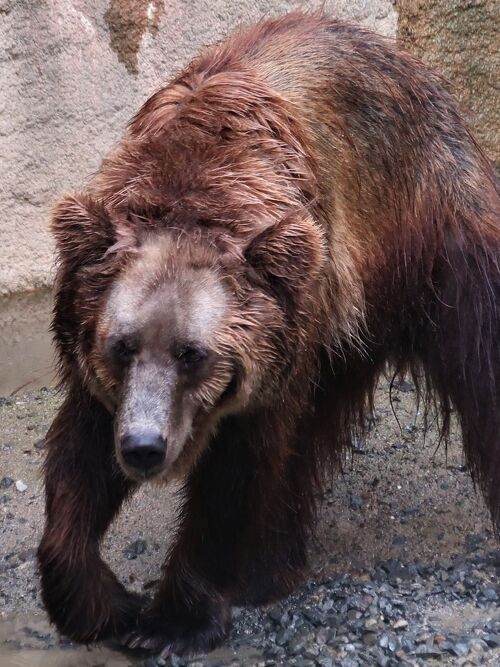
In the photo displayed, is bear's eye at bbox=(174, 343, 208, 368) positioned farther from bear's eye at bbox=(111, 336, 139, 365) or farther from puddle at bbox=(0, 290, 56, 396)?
puddle at bbox=(0, 290, 56, 396)

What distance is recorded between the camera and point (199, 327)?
3.82m

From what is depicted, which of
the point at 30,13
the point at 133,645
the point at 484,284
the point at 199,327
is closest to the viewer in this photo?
the point at 199,327

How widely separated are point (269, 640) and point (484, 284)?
1695mm

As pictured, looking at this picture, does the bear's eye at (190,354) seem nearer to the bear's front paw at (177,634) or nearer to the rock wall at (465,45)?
the bear's front paw at (177,634)

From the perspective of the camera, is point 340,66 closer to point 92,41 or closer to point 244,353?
point 244,353

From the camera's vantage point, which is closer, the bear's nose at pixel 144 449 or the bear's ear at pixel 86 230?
the bear's nose at pixel 144 449

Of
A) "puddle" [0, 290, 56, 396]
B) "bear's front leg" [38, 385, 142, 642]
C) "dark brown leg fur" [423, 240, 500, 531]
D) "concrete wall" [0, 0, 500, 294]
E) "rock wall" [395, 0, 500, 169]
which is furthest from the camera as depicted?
"rock wall" [395, 0, 500, 169]

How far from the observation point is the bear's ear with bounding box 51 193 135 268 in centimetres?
399

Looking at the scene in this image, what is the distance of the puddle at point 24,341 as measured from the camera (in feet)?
23.0

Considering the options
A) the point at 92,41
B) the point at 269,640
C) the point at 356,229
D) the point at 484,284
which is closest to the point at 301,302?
the point at 356,229

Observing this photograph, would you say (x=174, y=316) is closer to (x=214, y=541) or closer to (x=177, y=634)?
(x=214, y=541)

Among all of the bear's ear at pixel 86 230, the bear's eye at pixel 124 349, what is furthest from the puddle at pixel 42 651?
the bear's ear at pixel 86 230

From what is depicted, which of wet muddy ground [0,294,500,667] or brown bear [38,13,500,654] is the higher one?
brown bear [38,13,500,654]

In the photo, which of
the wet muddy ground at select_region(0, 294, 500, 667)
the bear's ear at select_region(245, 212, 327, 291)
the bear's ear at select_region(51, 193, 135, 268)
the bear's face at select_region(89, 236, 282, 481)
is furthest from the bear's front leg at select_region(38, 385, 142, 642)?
the bear's ear at select_region(245, 212, 327, 291)
